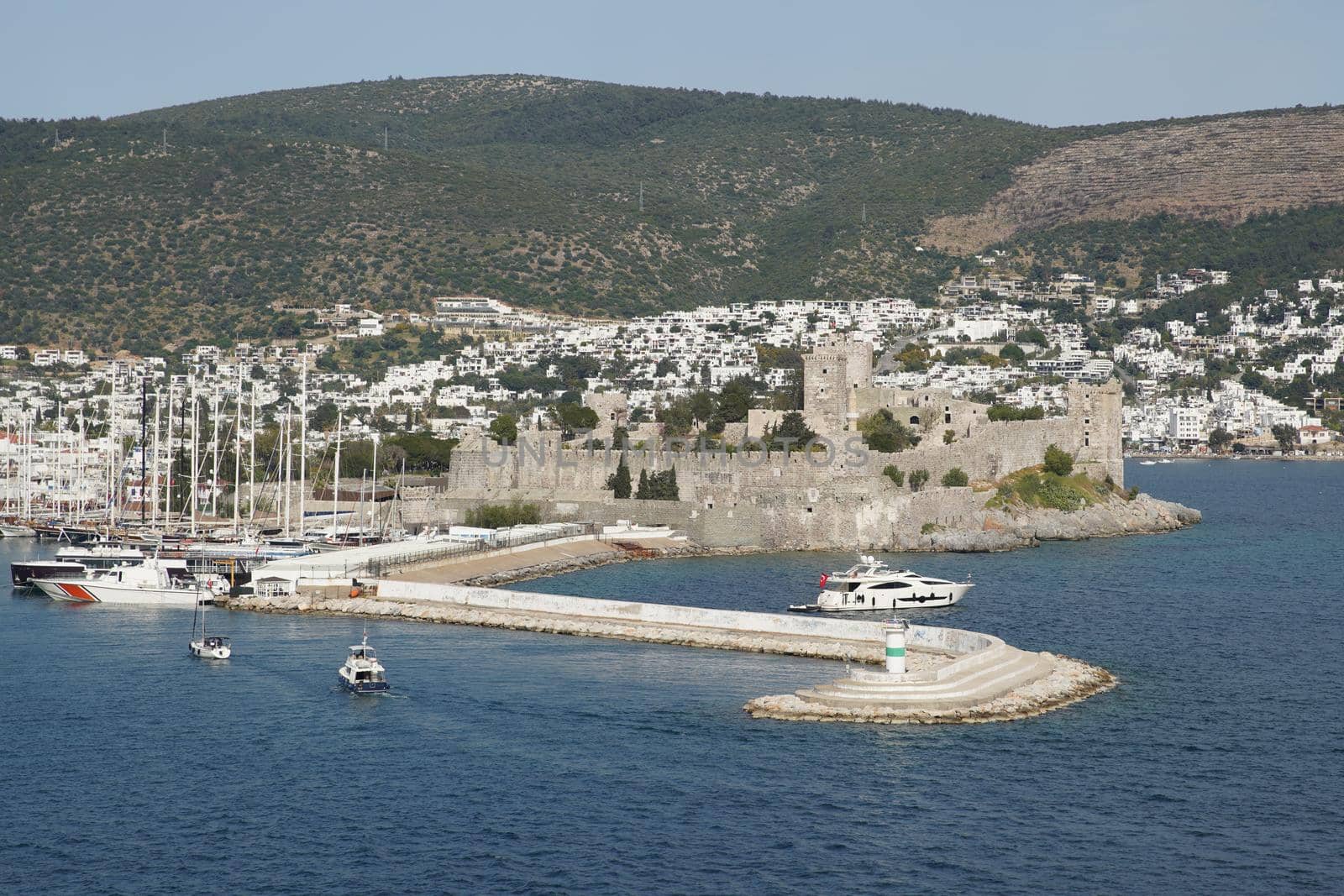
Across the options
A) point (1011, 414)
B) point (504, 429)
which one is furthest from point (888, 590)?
point (1011, 414)

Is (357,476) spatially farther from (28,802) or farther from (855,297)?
(855,297)

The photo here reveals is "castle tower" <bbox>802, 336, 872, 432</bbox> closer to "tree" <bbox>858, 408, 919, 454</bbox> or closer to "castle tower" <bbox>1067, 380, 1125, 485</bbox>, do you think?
"tree" <bbox>858, 408, 919, 454</bbox>

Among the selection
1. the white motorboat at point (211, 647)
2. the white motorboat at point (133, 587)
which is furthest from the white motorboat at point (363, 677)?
the white motorboat at point (133, 587)

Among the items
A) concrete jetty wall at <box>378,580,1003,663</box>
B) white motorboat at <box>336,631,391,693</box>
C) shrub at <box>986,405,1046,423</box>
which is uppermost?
shrub at <box>986,405,1046,423</box>

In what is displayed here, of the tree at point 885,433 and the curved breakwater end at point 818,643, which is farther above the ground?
the tree at point 885,433

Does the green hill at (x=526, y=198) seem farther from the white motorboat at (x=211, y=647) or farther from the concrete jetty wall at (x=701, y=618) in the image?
the white motorboat at (x=211, y=647)

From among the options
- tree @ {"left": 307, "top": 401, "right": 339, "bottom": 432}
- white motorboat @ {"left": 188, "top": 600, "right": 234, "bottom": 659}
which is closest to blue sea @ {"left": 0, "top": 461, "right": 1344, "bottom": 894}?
white motorboat @ {"left": 188, "top": 600, "right": 234, "bottom": 659}

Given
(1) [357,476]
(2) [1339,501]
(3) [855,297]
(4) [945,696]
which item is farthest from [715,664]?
(3) [855,297]
